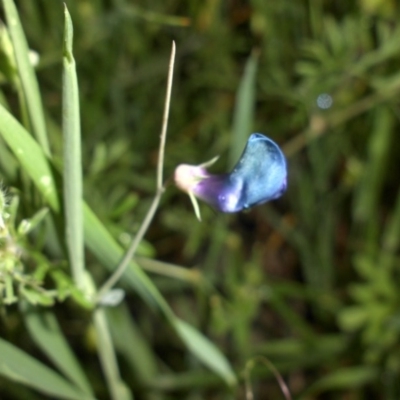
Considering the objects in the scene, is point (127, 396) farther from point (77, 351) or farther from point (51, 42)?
point (51, 42)

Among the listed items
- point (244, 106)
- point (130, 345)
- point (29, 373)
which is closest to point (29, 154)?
point (29, 373)

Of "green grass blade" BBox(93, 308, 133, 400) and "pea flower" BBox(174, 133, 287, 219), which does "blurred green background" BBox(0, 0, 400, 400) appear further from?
"pea flower" BBox(174, 133, 287, 219)

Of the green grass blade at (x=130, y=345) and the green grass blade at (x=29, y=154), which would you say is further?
the green grass blade at (x=130, y=345)

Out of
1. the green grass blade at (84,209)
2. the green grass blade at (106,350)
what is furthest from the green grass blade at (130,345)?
the green grass blade at (84,209)

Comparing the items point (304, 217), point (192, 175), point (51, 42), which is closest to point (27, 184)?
point (192, 175)

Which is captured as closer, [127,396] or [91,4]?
[127,396]

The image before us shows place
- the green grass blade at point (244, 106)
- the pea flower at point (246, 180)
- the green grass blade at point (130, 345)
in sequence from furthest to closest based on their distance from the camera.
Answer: the green grass blade at point (130, 345) → the green grass blade at point (244, 106) → the pea flower at point (246, 180)

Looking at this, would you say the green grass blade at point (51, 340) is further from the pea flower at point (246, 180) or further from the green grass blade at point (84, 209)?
the pea flower at point (246, 180)
